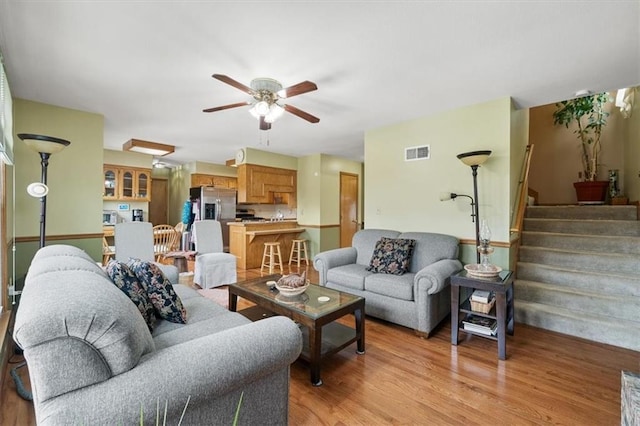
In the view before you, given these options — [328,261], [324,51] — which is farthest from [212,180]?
[324,51]

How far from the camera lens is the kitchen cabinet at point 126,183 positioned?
592cm

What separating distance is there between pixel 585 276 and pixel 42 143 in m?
5.35

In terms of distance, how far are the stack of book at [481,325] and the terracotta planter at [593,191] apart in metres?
3.46

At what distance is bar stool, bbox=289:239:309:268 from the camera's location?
19.5ft

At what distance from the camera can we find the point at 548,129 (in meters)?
5.12

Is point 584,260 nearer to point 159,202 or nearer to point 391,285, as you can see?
point 391,285

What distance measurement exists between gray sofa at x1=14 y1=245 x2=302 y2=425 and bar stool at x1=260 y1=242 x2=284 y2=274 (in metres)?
4.00

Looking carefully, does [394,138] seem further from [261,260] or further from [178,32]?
[261,260]

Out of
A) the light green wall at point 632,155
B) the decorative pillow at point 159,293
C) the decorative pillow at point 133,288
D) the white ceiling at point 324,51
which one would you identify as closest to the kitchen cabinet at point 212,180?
the white ceiling at point 324,51

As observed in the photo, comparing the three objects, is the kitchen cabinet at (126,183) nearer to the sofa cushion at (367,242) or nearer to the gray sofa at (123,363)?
the sofa cushion at (367,242)

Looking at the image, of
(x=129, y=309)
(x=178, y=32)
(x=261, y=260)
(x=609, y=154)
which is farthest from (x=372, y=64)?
(x=609, y=154)

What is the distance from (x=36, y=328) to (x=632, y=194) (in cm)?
607

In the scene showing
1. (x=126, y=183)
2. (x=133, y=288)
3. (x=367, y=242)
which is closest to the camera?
(x=133, y=288)

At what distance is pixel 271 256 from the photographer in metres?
5.32
